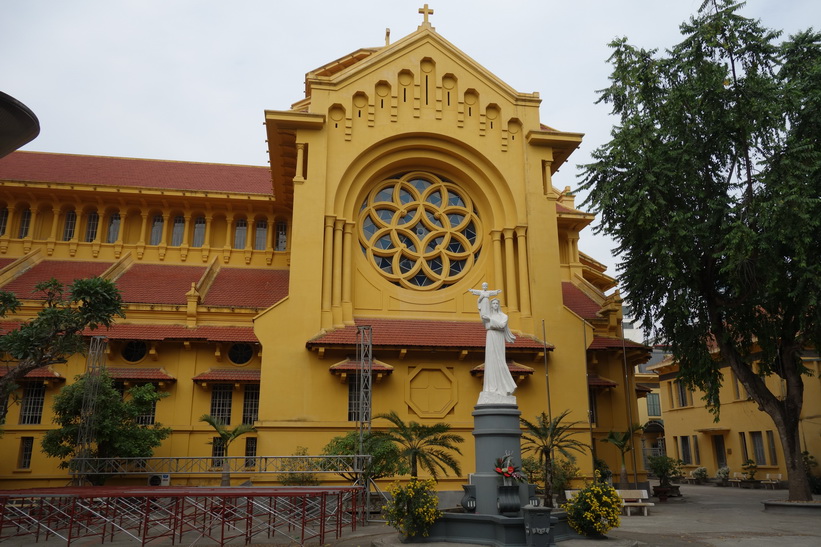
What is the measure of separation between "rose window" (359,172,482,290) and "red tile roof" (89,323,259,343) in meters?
6.01

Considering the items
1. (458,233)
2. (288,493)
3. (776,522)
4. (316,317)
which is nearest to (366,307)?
(316,317)

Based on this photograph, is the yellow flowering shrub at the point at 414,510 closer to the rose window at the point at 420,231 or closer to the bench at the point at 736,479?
the rose window at the point at 420,231

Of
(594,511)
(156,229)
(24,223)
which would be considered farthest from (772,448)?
(24,223)

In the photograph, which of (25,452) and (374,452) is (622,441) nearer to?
(374,452)

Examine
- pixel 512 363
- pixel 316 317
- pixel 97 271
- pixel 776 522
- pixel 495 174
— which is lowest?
pixel 776 522

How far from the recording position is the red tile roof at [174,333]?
82.6 feet

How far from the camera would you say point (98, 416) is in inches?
864

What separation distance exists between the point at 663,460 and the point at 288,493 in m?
22.0

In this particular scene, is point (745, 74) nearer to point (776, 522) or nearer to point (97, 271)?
point (776, 522)

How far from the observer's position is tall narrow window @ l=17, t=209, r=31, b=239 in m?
31.1

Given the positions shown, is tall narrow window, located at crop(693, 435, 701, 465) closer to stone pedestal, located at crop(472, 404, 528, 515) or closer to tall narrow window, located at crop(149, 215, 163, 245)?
stone pedestal, located at crop(472, 404, 528, 515)

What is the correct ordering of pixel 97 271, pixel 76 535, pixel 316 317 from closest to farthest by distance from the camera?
1. pixel 76 535
2. pixel 316 317
3. pixel 97 271

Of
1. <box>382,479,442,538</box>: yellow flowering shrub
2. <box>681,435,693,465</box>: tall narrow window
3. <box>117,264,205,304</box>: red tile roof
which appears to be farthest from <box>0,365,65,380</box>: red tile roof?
<box>681,435,693,465</box>: tall narrow window

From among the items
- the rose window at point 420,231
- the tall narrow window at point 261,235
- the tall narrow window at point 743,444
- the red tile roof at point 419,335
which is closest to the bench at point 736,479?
the tall narrow window at point 743,444
